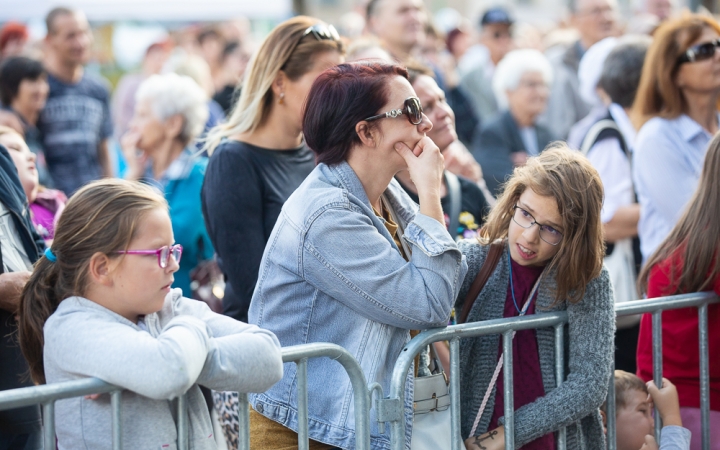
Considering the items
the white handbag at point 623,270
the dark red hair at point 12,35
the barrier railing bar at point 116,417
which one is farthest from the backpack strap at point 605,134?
the dark red hair at point 12,35

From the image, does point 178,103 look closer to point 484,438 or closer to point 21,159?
point 21,159

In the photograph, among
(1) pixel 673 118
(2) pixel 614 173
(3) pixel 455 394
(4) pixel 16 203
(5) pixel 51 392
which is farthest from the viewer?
(2) pixel 614 173

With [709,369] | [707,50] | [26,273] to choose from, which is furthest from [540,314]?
[707,50]

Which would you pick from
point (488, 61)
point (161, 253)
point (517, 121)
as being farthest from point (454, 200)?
point (488, 61)

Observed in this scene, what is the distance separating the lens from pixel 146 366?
2.10m

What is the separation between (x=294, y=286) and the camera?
2535 millimetres

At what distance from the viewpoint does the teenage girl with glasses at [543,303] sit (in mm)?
2803

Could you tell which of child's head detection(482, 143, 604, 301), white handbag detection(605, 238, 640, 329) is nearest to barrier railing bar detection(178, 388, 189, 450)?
child's head detection(482, 143, 604, 301)

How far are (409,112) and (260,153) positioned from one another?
1120mm

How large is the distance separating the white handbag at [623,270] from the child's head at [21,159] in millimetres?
2915

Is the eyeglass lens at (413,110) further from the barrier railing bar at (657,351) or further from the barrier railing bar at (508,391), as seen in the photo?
the barrier railing bar at (657,351)

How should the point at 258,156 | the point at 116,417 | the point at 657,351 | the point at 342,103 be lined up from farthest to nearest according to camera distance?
1. the point at 258,156
2. the point at 657,351
3. the point at 342,103
4. the point at 116,417

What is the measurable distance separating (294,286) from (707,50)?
309 cm

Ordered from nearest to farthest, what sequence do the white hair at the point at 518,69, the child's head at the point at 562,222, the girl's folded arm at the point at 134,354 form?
1. the girl's folded arm at the point at 134,354
2. the child's head at the point at 562,222
3. the white hair at the point at 518,69
